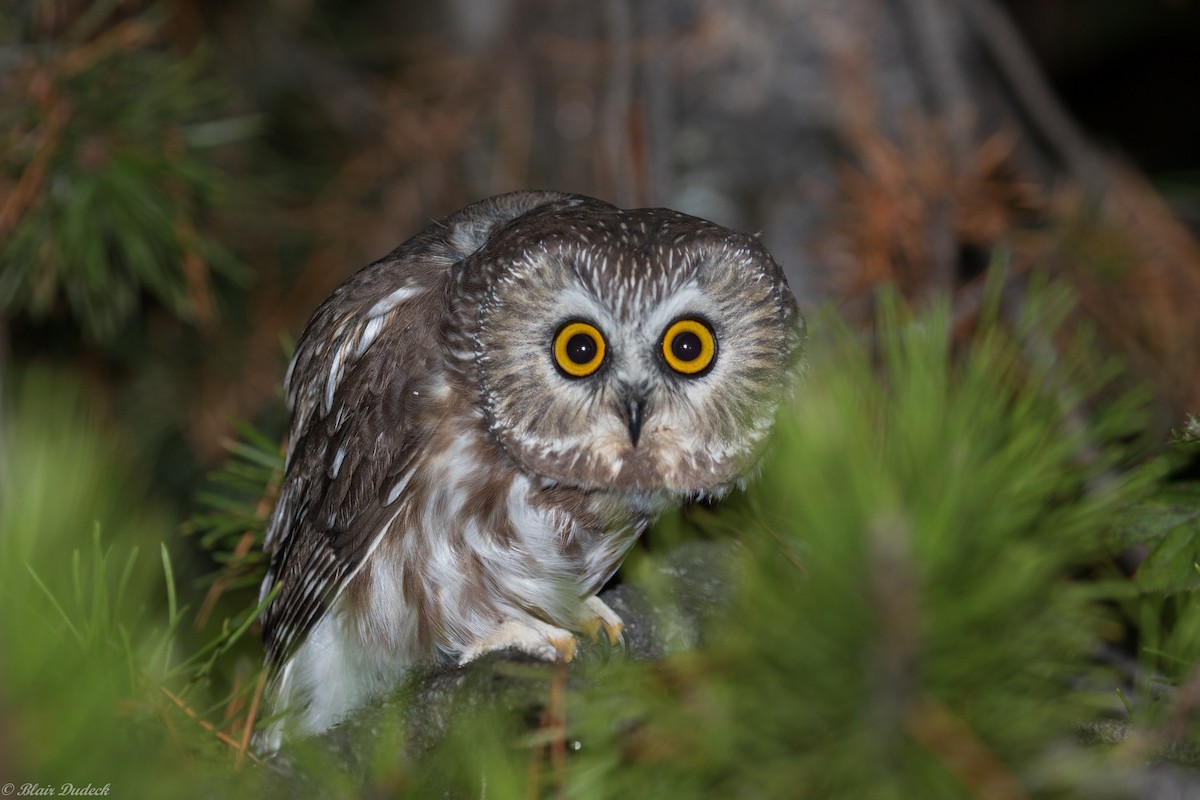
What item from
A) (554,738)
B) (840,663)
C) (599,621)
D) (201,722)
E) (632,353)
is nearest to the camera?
(840,663)

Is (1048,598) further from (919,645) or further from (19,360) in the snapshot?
(19,360)

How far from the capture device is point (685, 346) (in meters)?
1.77

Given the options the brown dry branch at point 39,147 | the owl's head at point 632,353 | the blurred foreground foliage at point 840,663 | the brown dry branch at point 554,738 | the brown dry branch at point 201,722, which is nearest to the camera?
the blurred foreground foliage at point 840,663

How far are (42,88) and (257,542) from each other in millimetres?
1095

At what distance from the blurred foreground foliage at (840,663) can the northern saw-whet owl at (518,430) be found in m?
0.56

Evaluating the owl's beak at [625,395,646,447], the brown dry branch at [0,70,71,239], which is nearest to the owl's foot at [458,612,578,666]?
the owl's beak at [625,395,646,447]

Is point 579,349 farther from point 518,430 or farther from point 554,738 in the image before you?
point 554,738

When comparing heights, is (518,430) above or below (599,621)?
above

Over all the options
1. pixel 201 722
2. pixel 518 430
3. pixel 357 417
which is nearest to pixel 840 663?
pixel 201 722

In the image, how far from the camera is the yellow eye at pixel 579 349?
5.77 ft

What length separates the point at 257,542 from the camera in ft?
7.21

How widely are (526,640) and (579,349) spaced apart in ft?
1.63

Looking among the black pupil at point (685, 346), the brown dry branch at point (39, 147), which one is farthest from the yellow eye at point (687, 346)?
the brown dry branch at point (39, 147)

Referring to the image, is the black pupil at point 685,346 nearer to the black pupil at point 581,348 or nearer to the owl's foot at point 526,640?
the black pupil at point 581,348
